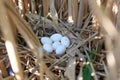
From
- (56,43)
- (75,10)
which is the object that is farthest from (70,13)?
(56,43)

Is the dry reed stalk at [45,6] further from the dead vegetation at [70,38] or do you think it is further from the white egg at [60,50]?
the white egg at [60,50]

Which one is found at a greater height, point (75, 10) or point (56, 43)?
point (75, 10)

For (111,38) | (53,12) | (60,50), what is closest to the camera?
(111,38)

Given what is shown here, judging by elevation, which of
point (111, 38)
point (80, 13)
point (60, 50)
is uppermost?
point (80, 13)

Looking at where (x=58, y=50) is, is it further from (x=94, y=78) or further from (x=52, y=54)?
(x=94, y=78)

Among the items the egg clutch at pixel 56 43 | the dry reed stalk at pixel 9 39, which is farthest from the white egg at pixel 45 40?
the dry reed stalk at pixel 9 39

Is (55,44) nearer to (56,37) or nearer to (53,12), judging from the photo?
(56,37)
